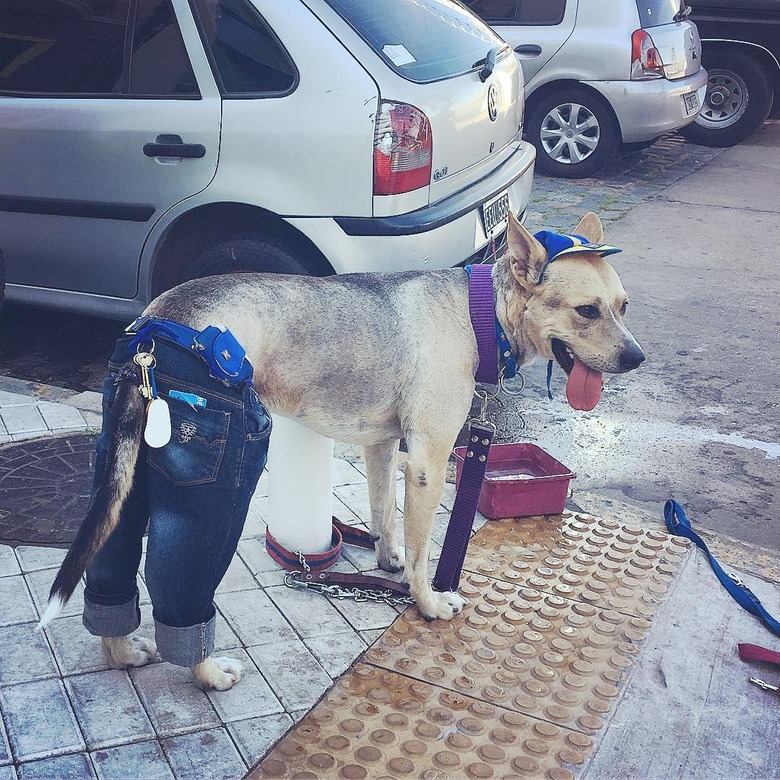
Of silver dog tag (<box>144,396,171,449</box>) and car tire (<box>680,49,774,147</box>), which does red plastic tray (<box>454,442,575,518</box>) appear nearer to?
silver dog tag (<box>144,396,171,449</box>)

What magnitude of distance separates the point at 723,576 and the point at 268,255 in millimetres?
2625

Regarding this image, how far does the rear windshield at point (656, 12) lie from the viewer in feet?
32.6

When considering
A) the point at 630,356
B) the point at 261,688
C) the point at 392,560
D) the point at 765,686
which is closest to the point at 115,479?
the point at 261,688

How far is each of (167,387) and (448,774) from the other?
136 cm

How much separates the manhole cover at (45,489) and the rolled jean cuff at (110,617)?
891mm

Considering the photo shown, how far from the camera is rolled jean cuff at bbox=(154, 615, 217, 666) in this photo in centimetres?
298

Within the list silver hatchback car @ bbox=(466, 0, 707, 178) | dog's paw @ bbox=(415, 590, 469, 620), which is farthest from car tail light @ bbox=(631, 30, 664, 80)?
dog's paw @ bbox=(415, 590, 469, 620)

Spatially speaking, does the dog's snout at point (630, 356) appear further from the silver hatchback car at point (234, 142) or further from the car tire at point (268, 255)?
the car tire at point (268, 255)

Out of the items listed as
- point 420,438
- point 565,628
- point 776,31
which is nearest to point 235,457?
point 420,438

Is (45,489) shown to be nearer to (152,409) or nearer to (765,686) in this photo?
(152,409)

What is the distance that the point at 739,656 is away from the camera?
3.54m

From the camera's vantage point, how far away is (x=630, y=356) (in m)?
3.38

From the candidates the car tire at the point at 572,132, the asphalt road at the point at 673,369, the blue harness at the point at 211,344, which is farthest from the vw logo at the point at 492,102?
the car tire at the point at 572,132

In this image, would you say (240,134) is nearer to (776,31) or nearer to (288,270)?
(288,270)
